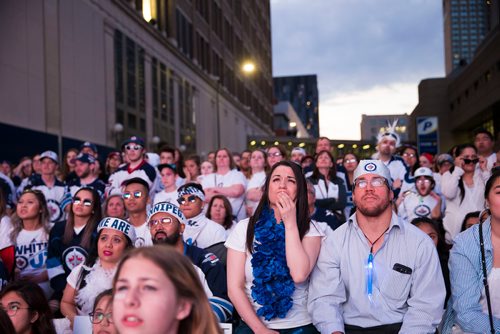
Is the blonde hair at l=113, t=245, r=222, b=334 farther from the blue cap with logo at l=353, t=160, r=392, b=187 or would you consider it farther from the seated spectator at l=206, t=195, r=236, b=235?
the seated spectator at l=206, t=195, r=236, b=235

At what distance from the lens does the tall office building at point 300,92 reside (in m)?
141

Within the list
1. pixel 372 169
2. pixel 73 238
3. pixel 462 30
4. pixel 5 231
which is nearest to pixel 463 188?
pixel 372 169

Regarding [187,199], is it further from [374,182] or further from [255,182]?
[374,182]

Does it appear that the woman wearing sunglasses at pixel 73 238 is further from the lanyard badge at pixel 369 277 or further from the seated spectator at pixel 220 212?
the lanyard badge at pixel 369 277

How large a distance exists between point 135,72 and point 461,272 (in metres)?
19.9

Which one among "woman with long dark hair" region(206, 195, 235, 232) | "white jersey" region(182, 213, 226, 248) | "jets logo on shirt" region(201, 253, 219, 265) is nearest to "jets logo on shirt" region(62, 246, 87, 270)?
"white jersey" region(182, 213, 226, 248)

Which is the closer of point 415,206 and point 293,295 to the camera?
point 293,295

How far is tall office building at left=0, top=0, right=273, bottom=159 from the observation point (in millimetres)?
14227

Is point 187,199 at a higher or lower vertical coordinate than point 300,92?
lower

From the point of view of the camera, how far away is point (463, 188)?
6438mm

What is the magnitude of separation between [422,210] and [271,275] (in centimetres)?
368

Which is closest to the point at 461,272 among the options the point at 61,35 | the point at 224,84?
the point at 61,35

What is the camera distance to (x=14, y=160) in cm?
1384

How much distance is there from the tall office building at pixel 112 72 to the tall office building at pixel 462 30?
244 ft
